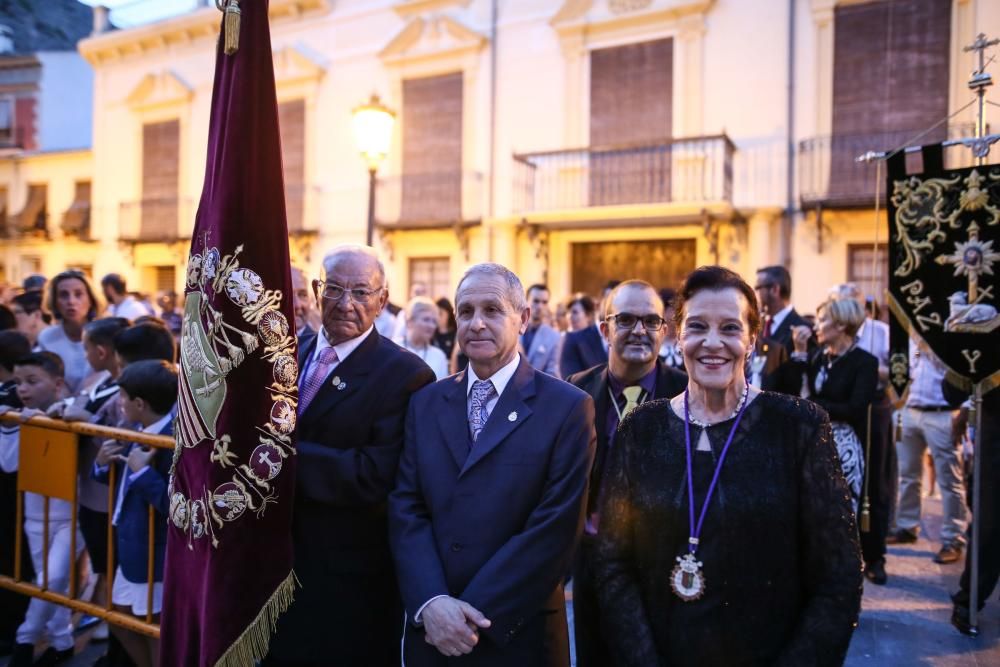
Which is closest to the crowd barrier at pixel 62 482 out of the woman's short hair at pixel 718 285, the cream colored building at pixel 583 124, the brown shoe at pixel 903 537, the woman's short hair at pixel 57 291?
the woman's short hair at pixel 57 291

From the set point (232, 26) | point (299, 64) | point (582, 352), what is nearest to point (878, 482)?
point (582, 352)

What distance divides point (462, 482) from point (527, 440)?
0.79 ft

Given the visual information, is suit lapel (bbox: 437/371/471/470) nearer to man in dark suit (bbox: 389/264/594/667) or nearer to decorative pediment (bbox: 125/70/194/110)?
man in dark suit (bbox: 389/264/594/667)

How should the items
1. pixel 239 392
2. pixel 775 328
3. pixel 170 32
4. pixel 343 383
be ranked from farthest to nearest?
pixel 170 32 < pixel 775 328 < pixel 343 383 < pixel 239 392

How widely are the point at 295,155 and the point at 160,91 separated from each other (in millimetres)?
4725

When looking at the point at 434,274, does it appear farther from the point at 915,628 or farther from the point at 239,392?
the point at 239,392

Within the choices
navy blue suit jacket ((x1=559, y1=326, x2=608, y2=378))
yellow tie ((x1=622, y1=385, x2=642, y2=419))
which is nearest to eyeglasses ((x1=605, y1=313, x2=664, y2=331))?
yellow tie ((x1=622, y1=385, x2=642, y2=419))

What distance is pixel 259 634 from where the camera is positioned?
2361mm

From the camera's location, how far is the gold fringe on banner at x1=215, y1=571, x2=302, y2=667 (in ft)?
7.65

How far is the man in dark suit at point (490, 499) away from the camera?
2152mm

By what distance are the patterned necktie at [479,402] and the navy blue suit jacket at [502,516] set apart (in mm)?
35

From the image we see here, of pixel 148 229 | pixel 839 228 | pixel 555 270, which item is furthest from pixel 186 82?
pixel 839 228

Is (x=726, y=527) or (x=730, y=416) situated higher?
(x=730, y=416)

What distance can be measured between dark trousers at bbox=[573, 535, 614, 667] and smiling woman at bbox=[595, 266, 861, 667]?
61cm
